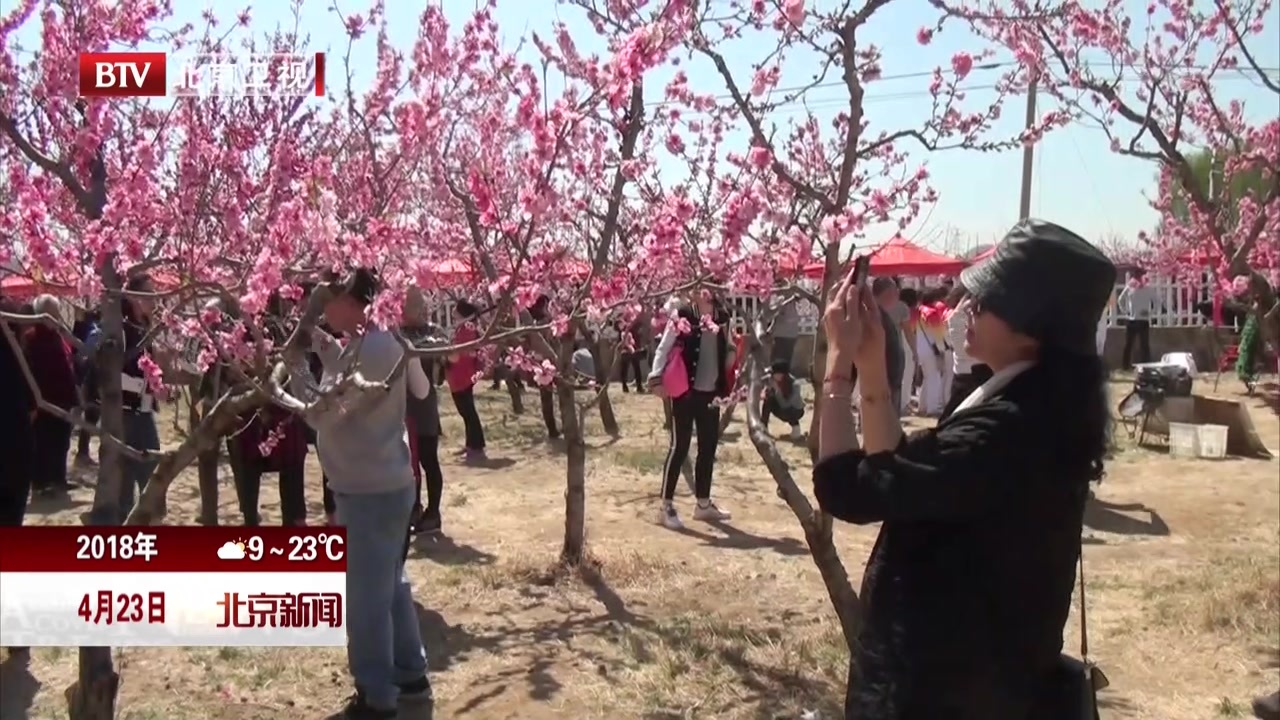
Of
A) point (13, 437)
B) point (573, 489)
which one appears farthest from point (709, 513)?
point (13, 437)

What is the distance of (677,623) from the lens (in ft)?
15.6

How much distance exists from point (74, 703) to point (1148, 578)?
4.88 meters

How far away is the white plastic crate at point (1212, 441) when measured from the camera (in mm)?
9117

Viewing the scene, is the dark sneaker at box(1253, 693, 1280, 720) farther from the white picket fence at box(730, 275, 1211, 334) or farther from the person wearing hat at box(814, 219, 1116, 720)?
the white picket fence at box(730, 275, 1211, 334)

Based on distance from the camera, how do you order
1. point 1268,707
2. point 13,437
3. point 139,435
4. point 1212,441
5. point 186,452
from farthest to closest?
point 1212,441 < point 139,435 < point 13,437 < point 1268,707 < point 186,452

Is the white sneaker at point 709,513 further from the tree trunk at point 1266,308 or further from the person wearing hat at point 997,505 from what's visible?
the person wearing hat at point 997,505

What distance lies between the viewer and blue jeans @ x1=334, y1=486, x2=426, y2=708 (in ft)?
11.3

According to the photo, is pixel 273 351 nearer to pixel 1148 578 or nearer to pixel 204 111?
pixel 204 111

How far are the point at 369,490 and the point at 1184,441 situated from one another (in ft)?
26.3

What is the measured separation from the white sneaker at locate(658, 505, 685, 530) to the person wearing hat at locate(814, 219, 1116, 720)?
16.3 feet

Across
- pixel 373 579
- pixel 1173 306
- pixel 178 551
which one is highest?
pixel 1173 306

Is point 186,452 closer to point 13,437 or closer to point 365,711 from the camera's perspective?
point 365,711
